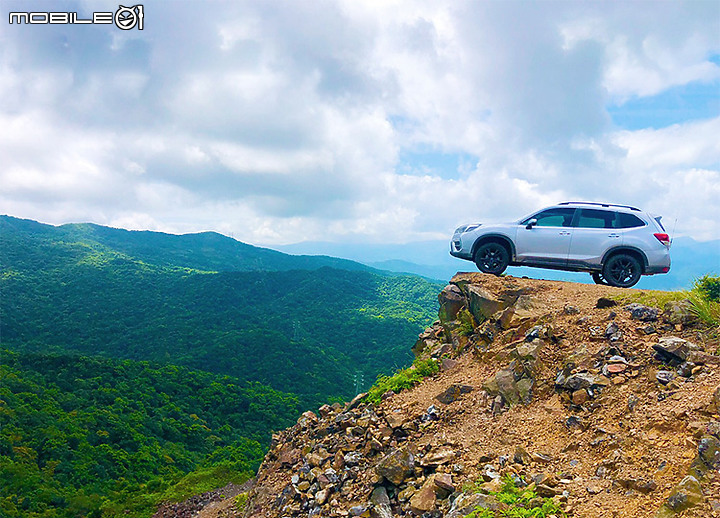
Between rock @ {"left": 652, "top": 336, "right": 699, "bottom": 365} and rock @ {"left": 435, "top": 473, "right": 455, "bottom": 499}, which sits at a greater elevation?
rock @ {"left": 652, "top": 336, "right": 699, "bottom": 365}

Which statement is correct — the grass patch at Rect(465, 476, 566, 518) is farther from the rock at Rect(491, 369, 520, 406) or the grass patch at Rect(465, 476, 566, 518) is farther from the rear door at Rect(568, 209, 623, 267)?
the rear door at Rect(568, 209, 623, 267)

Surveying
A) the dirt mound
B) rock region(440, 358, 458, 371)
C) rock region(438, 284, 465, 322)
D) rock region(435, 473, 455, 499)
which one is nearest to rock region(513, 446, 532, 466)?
the dirt mound

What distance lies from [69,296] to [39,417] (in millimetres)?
94456

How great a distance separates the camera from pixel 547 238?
11836 millimetres

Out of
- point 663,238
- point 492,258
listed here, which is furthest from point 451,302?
point 663,238

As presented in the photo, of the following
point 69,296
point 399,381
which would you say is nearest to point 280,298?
point 69,296

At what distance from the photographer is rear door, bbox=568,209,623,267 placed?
1140 centimetres

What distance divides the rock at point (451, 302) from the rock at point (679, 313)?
18.7ft

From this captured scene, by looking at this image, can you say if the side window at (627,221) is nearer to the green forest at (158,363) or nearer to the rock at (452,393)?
the rock at (452,393)

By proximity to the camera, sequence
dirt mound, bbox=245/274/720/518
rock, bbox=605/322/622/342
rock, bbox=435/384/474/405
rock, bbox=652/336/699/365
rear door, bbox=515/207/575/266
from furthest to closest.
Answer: rear door, bbox=515/207/575/266 → rock, bbox=435/384/474/405 → rock, bbox=605/322/622/342 → rock, bbox=652/336/699/365 → dirt mound, bbox=245/274/720/518

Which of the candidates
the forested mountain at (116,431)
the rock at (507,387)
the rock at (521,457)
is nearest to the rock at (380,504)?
the rock at (521,457)

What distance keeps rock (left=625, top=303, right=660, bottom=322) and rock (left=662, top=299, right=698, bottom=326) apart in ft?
0.54

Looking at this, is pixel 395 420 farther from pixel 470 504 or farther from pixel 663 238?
pixel 663 238

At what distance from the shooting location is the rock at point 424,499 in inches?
267
